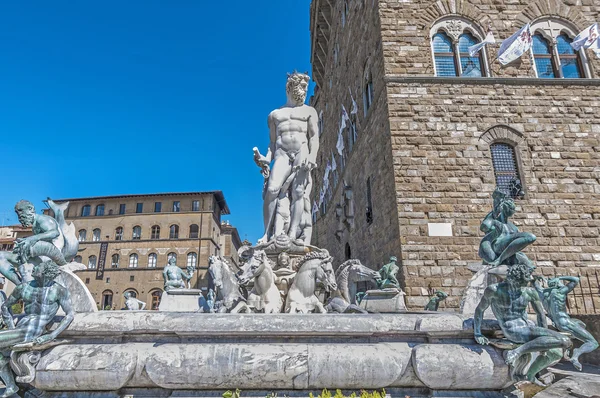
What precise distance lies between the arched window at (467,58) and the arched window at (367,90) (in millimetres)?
2817

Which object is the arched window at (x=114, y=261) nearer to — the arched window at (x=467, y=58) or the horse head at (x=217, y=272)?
the arched window at (x=467, y=58)

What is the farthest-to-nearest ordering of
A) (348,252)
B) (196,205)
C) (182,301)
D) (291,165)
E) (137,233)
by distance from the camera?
(196,205) < (137,233) < (348,252) < (291,165) < (182,301)

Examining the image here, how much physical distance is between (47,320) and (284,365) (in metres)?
2.11

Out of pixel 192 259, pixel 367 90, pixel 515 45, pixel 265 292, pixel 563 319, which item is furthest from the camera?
pixel 192 259

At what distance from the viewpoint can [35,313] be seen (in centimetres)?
327

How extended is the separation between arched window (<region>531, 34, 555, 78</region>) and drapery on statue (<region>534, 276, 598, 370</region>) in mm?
9631

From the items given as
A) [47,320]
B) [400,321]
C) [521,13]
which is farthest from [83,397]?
[521,13]

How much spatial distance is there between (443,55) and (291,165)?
24.8 ft

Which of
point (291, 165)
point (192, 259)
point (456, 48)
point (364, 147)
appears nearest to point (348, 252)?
point (364, 147)

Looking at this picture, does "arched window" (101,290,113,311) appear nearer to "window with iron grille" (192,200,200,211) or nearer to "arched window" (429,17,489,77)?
"window with iron grille" (192,200,200,211)

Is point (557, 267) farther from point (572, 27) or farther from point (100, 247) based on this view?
point (100, 247)

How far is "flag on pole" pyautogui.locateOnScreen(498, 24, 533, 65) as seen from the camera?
10383 mm

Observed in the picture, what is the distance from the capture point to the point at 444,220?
31.7 feet

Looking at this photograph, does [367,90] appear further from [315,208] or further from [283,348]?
[315,208]
